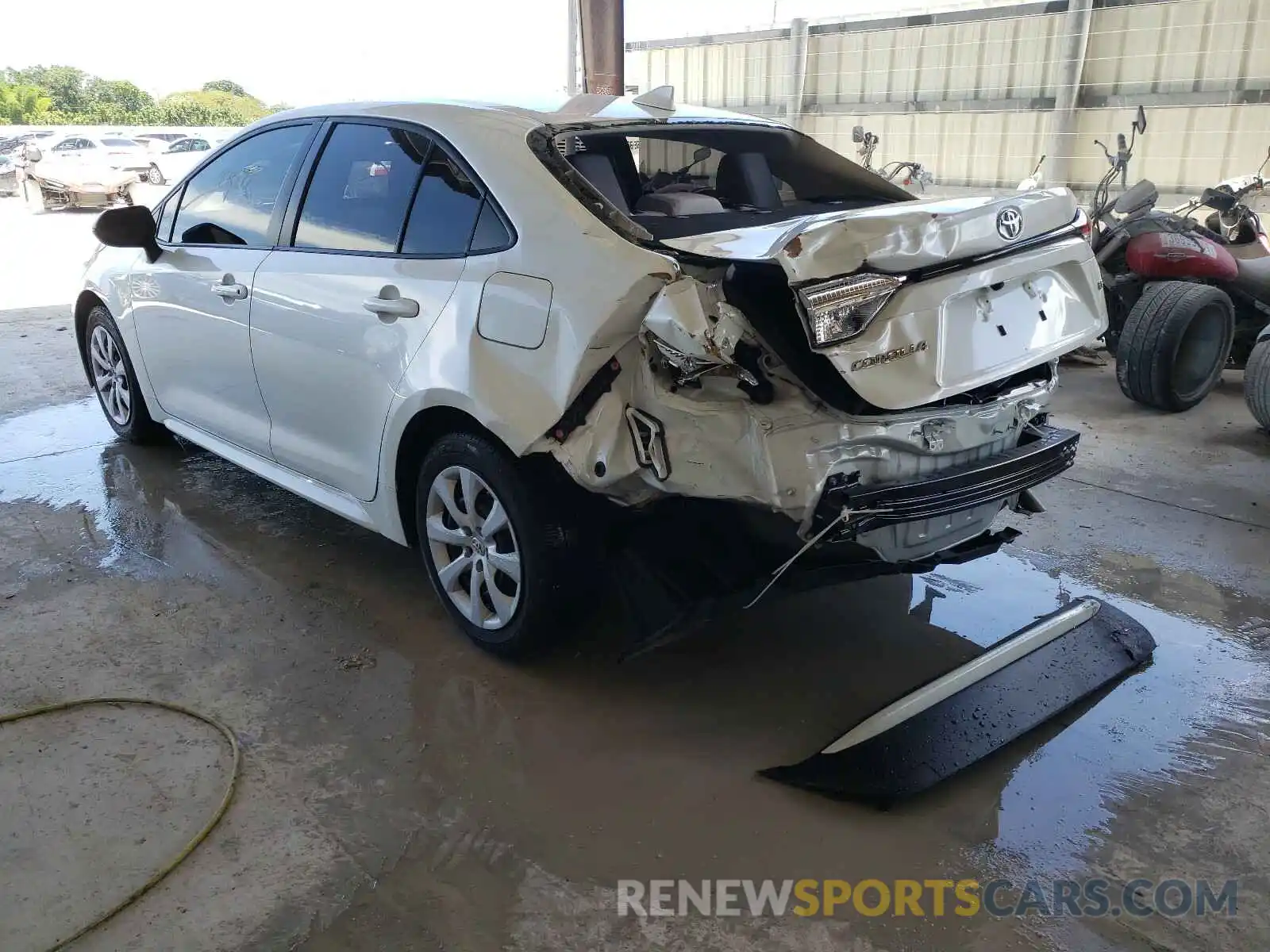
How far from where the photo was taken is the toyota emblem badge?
7.72ft

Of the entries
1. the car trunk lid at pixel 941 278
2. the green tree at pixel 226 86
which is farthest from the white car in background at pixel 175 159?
the green tree at pixel 226 86

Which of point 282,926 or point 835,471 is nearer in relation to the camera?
point 282,926

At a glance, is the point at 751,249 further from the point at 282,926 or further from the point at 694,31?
the point at 694,31

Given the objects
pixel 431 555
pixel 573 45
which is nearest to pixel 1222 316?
pixel 431 555

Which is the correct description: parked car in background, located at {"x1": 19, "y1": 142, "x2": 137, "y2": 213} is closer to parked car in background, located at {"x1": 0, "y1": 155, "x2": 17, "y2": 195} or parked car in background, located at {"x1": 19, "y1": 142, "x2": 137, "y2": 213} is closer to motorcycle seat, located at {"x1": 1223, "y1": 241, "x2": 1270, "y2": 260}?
parked car in background, located at {"x1": 0, "y1": 155, "x2": 17, "y2": 195}

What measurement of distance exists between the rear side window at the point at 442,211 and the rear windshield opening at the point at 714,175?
29 centimetres

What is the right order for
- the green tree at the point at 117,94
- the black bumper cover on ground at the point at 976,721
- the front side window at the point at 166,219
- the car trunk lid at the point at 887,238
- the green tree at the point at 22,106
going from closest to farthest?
1. the car trunk lid at the point at 887,238
2. the black bumper cover on ground at the point at 976,721
3. the front side window at the point at 166,219
4. the green tree at the point at 22,106
5. the green tree at the point at 117,94

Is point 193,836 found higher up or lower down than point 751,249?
lower down

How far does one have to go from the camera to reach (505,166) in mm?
2549

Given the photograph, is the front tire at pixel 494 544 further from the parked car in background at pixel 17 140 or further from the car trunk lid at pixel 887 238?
the parked car in background at pixel 17 140

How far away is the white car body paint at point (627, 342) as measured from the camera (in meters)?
2.13

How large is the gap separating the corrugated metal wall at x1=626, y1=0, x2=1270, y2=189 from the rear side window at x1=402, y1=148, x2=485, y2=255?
27.3 ft

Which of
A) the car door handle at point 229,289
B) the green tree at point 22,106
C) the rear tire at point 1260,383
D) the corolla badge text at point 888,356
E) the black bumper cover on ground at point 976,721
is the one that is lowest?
the black bumper cover on ground at point 976,721

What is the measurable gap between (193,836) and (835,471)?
1.64 meters
